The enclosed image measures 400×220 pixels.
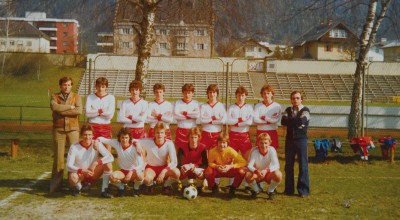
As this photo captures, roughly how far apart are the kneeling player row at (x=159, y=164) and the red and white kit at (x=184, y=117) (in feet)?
1.48

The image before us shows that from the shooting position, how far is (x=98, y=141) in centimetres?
698

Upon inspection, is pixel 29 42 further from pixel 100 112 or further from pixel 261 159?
pixel 261 159

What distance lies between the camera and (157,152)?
708 centimetres

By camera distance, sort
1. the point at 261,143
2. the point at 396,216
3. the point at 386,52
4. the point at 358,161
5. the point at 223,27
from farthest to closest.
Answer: the point at 386,52
the point at 223,27
the point at 358,161
the point at 261,143
the point at 396,216

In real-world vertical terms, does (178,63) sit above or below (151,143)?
above

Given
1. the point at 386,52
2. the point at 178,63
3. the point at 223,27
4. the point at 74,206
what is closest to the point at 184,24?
the point at 223,27

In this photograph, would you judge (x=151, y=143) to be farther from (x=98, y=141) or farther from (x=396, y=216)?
(x=396, y=216)

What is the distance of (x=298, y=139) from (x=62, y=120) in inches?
150

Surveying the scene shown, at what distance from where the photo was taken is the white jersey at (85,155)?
6.85 m

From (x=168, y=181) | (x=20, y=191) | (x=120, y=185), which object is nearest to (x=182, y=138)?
(x=168, y=181)

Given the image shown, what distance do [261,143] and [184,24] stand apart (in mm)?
5984

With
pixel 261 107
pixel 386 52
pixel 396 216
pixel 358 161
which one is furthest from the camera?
pixel 386 52

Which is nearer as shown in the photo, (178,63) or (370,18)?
(370,18)

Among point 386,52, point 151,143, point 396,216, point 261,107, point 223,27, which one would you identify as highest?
point 386,52
